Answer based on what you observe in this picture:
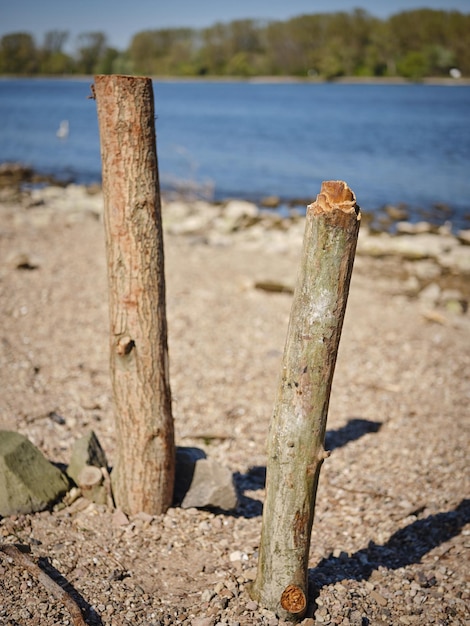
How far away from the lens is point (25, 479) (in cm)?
462

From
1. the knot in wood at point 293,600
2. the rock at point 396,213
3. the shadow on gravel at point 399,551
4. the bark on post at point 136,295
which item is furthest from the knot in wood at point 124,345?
the rock at point 396,213

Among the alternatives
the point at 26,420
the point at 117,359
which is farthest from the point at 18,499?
the point at 26,420

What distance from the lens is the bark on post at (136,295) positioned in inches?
159

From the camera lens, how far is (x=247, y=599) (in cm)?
400

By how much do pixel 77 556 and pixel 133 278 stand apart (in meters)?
2.01

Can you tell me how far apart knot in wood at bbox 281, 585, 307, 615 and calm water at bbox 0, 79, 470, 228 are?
17.1 metres

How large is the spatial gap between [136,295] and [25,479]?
1.72 m

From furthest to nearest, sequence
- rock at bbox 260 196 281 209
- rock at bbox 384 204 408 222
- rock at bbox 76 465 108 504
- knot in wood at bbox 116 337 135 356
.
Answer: rock at bbox 260 196 281 209 → rock at bbox 384 204 408 222 → rock at bbox 76 465 108 504 → knot in wood at bbox 116 337 135 356

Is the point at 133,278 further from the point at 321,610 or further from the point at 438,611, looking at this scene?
the point at 438,611

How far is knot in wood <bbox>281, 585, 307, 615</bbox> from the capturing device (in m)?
3.77

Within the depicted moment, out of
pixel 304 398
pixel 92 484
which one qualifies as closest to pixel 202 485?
pixel 92 484

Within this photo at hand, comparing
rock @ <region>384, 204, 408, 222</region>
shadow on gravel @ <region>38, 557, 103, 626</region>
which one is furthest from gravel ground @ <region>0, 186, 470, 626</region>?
rock @ <region>384, 204, 408, 222</region>

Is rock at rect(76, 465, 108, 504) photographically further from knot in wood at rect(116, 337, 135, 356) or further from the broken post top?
the broken post top

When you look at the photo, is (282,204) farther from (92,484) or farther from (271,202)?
(92,484)
